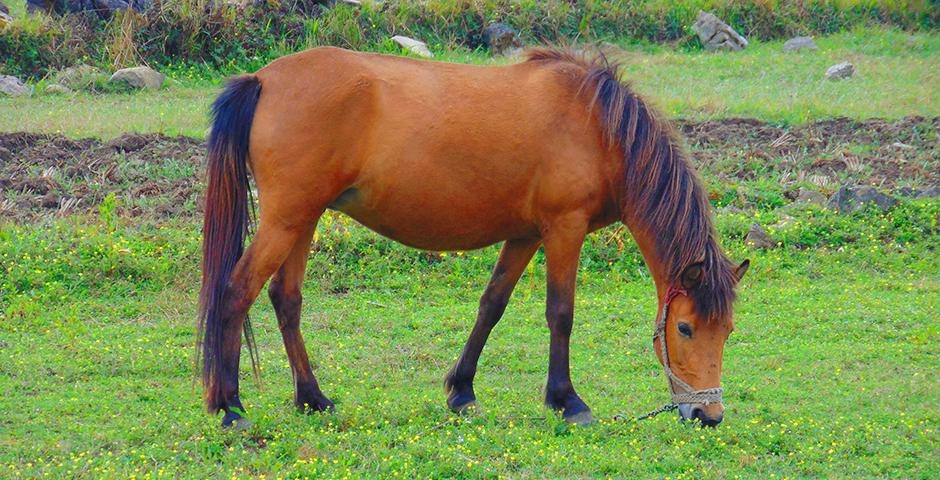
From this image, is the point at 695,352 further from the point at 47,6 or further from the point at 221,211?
the point at 47,6

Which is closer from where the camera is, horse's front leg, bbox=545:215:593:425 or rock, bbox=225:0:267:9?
horse's front leg, bbox=545:215:593:425

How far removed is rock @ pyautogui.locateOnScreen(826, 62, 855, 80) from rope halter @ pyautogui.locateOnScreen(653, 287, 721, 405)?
11090 mm

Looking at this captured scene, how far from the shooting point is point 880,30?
19.0 m

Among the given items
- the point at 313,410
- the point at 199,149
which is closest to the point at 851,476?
the point at 313,410

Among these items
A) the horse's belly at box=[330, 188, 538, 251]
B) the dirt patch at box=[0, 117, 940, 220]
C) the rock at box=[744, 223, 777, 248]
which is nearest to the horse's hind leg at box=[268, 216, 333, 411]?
the horse's belly at box=[330, 188, 538, 251]

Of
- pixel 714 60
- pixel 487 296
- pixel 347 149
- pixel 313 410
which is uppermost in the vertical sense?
pixel 347 149

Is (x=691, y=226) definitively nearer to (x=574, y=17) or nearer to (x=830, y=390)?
(x=830, y=390)

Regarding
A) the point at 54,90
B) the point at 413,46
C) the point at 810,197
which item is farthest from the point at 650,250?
the point at 54,90

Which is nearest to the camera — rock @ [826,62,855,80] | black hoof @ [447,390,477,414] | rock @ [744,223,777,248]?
black hoof @ [447,390,477,414]

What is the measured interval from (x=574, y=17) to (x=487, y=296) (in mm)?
11815

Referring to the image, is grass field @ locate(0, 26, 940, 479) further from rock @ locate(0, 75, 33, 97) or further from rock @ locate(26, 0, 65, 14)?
rock @ locate(26, 0, 65, 14)

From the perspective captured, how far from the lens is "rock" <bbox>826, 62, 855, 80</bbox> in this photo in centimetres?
1633

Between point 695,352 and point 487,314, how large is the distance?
137 centimetres

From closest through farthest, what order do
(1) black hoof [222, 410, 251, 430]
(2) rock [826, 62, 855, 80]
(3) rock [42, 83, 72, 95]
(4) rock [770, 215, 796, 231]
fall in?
(1) black hoof [222, 410, 251, 430], (4) rock [770, 215, 796, 231], (3) rock [42, 83, 72, 95], (2) rock [826, 62, 855, 80]
